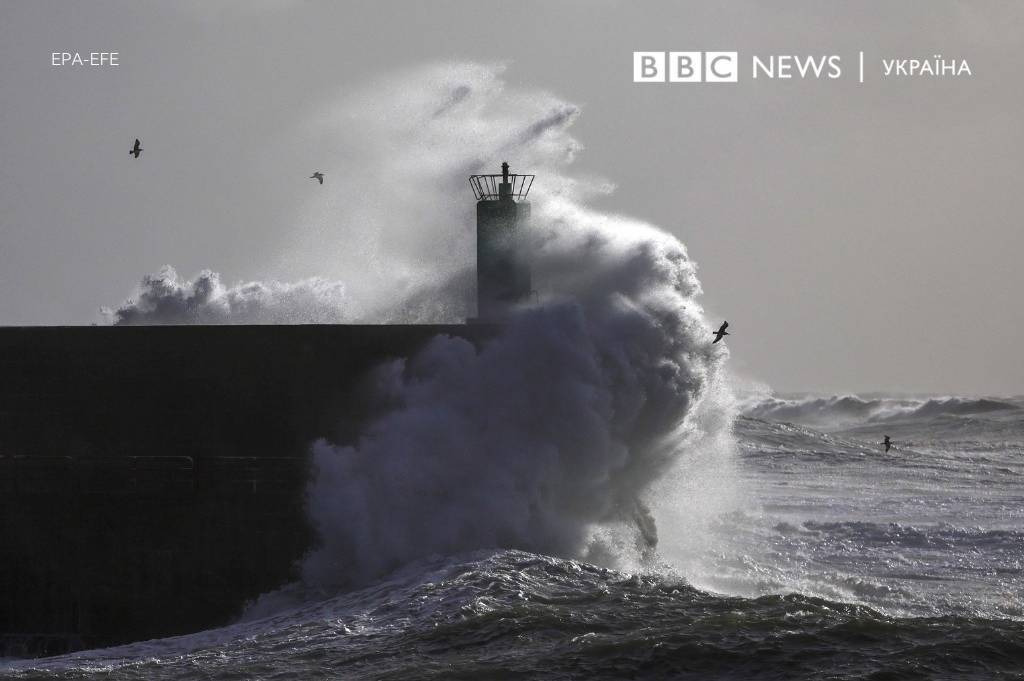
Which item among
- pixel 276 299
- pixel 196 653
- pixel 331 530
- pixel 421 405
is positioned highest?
pixel 276 299

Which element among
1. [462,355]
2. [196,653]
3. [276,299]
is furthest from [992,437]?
[196,653]

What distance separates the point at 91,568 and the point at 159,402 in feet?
6.81

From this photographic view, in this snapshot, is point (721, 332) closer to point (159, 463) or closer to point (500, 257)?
point (500, 257)

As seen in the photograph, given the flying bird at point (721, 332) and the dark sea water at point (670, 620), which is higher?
the flying bird at point (721, 332)

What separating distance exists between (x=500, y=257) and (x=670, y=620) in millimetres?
5785

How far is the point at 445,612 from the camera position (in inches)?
480

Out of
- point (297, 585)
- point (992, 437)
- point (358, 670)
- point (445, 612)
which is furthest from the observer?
point (992, 437)

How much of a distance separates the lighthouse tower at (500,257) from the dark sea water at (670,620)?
342cm

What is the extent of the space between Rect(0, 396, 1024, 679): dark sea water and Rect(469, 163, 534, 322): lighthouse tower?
3420mm

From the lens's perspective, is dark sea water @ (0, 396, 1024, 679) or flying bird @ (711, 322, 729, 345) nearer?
dark sea water @ (0, 396, 1024, 679)

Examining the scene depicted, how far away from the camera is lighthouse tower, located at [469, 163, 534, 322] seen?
632 inches

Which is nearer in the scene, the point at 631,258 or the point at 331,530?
the point at 331,530

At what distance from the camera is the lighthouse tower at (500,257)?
1605 centimetres

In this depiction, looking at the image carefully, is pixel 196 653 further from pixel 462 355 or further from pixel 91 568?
pixel 462 355
